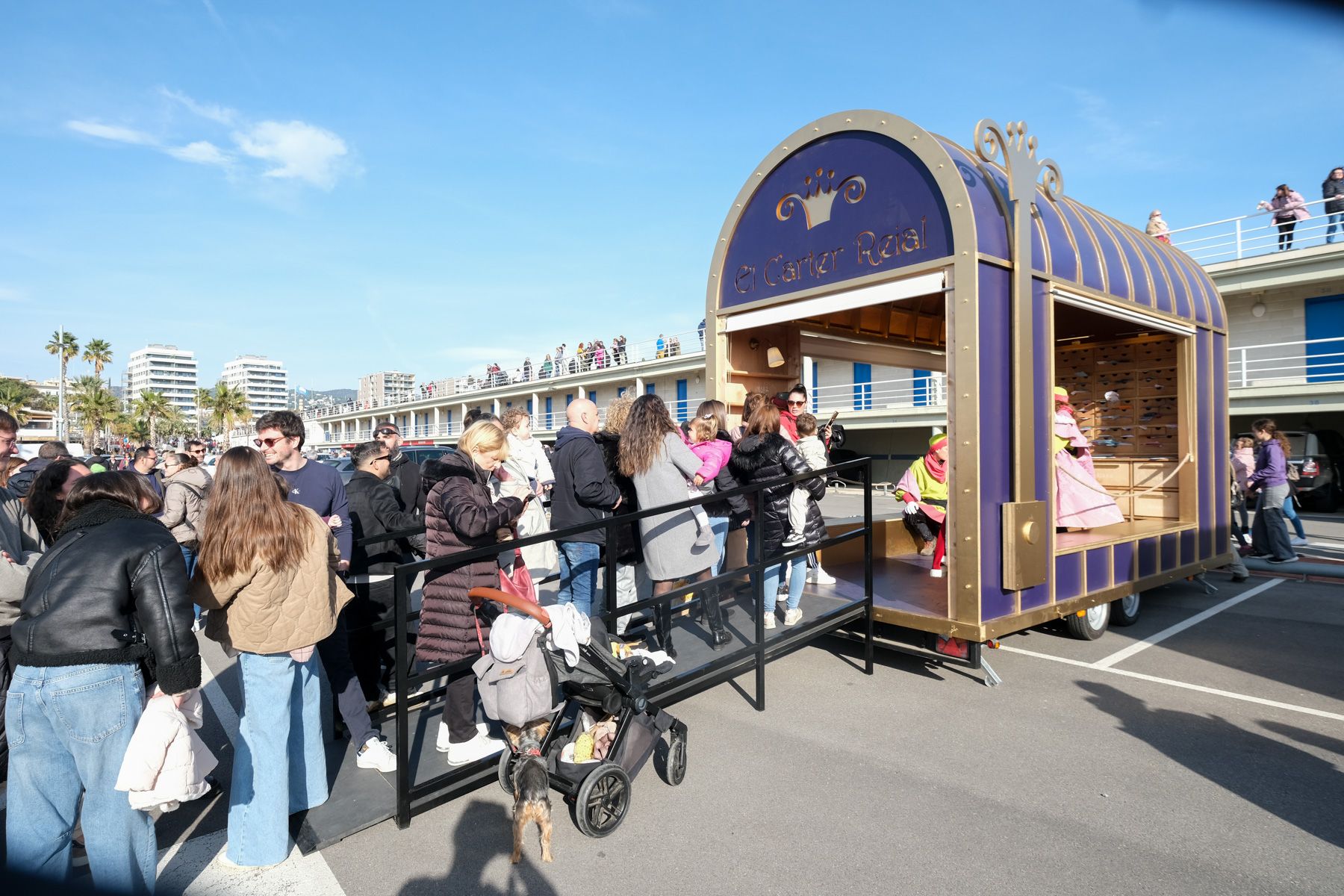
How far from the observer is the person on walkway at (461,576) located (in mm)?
3451

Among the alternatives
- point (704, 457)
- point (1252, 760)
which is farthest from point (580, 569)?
point (1252, 760)

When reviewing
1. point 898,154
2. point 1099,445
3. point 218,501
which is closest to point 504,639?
point 218,501

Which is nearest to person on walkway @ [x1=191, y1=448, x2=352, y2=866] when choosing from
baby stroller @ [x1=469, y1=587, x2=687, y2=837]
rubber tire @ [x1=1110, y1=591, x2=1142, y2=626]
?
baby stroller @ [x1=469, y1=587, x2=687, y2=837]

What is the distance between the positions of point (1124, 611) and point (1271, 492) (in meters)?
4.25

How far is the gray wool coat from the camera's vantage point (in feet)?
14.6

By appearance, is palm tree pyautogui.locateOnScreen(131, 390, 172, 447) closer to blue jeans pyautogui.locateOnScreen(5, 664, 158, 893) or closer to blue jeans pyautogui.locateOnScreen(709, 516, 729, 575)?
blue jeans pyautogui.locateOnScreen(709, 516, 729, 575)

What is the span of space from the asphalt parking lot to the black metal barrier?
0.19 metres

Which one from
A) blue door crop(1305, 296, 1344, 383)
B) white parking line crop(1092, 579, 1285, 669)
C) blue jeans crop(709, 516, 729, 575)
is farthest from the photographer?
blue door crop(1305, 296, 1344, 383)

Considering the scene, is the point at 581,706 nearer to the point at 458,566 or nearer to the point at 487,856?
the point at 487,856

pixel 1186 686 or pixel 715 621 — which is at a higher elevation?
pixel 715 621

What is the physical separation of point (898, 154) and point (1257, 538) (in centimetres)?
789

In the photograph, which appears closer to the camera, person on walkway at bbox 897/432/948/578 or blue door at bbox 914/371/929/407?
person on walkway at bbox 897/432/948/578

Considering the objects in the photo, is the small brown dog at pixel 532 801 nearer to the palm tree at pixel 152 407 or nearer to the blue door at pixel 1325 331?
the blue door at pixel 1325 331

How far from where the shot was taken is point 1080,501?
6438 mm
